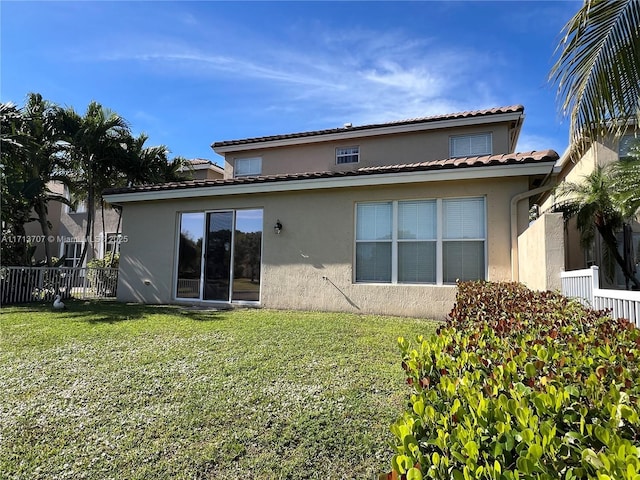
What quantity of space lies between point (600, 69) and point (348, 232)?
5910 mm

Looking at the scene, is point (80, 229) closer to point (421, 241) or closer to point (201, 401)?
point (421, 241)

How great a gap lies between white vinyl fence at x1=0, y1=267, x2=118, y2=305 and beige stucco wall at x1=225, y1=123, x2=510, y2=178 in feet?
→ 23.0

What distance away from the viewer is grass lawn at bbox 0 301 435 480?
3389 mm

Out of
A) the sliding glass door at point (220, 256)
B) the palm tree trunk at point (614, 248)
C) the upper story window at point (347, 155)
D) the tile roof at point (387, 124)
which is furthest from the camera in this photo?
the upper story window at point (347, 155)

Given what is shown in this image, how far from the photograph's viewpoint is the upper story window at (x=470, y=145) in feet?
45.2

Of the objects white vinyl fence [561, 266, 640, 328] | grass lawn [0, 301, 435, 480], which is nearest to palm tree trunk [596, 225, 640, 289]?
white vinyl fence [561, 266, 640, 328]

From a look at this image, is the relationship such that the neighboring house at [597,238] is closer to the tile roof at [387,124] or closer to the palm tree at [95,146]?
the tile roof at [387,124]

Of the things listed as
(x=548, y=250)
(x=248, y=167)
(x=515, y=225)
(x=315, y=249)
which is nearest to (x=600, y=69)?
(x=548, y=250)

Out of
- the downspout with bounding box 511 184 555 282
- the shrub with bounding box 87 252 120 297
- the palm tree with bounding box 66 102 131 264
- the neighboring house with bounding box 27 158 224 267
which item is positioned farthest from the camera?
the neighboring house with bounding box 27 158 224 267

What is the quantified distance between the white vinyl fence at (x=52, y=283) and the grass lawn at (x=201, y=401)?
6.16 m

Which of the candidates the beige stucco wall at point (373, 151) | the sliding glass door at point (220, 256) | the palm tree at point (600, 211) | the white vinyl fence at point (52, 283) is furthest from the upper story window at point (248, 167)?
the palm tree at point (600, 211)

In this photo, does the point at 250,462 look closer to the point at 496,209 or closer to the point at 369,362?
the point at 369,362

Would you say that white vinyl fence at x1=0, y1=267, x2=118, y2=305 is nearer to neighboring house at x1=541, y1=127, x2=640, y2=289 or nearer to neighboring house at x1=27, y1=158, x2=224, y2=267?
neighboring house at x1=27, y1=158, x2=224, y2=267

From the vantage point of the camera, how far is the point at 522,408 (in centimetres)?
142
